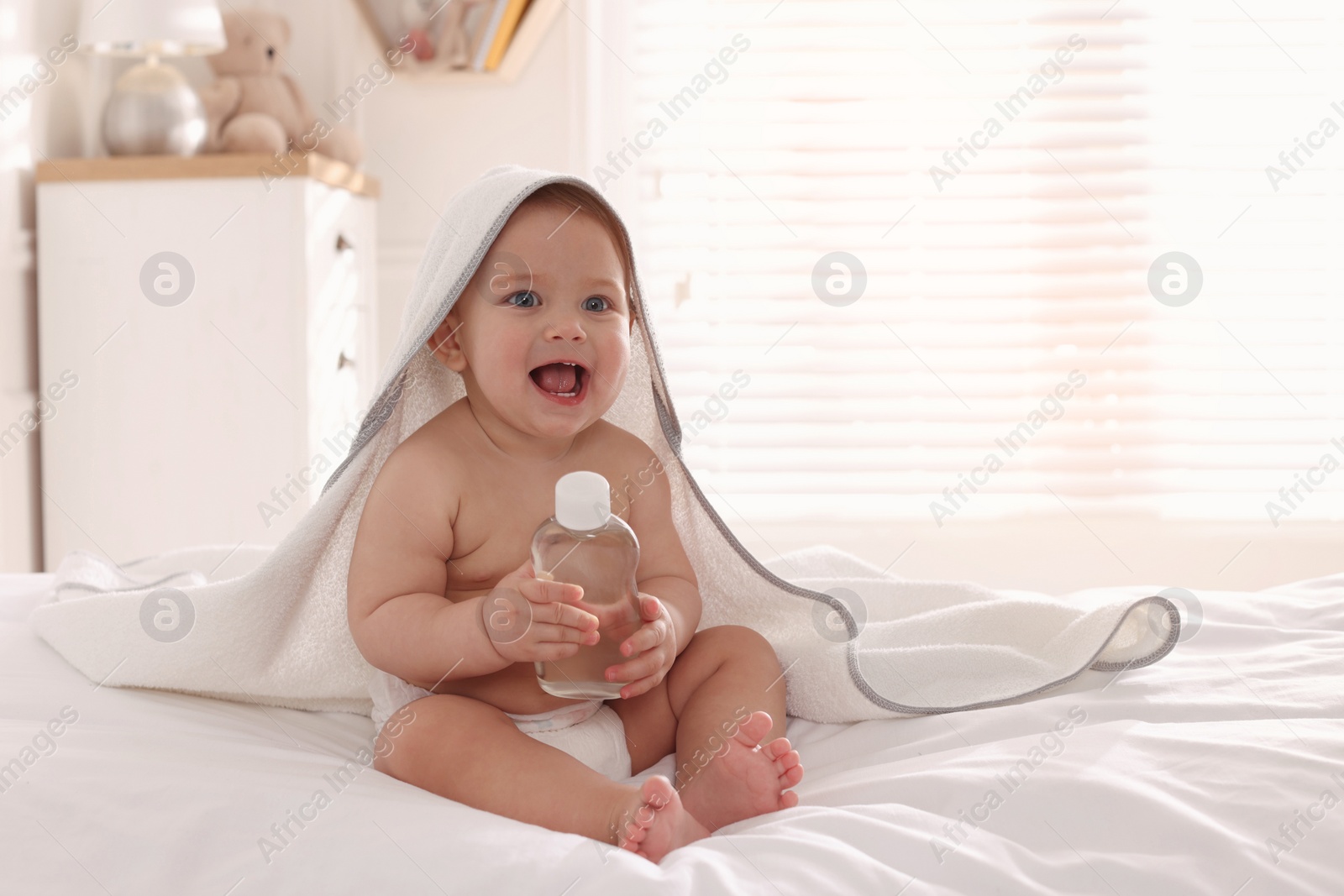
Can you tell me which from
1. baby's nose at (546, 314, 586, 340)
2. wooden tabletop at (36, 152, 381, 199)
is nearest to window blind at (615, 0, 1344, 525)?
wooden tabletop at (36, 152, 381, 199)

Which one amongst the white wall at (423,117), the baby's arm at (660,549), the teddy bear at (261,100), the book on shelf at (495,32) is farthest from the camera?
the white wall at (423,117)

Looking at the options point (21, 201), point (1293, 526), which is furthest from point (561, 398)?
point (1293, 526)

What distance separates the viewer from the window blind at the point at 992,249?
2.57 meters

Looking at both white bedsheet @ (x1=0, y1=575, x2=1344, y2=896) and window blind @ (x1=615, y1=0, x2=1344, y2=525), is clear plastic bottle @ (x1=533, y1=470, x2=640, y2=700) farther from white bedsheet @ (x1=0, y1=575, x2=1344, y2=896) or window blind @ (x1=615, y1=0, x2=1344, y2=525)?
window blind @ (x1=615, y1=0, x2=1344, y2=525)

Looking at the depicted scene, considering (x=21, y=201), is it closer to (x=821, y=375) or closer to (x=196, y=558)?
(x=196, y=558)

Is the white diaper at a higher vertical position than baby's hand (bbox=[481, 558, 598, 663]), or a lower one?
lower

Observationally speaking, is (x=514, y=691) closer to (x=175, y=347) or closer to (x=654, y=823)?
(x=654, y=823)

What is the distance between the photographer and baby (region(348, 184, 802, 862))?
0.78 metres

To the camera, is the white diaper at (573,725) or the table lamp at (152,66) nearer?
the white diaper at (573,725)

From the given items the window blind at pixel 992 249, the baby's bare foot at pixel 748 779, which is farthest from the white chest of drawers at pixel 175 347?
the baby's bare foot at pixel 748 779

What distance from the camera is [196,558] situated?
128 centimetres

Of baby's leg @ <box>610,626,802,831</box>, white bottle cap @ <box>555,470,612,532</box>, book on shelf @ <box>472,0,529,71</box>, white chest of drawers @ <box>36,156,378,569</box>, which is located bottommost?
white chest of drawers @ <box>36,156,378,569</box>

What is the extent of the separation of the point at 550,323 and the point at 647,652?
296 mm

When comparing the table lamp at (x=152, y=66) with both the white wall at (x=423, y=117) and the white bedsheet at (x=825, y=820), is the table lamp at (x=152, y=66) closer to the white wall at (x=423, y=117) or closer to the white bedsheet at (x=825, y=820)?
the white wall at (x=423, y=117)
